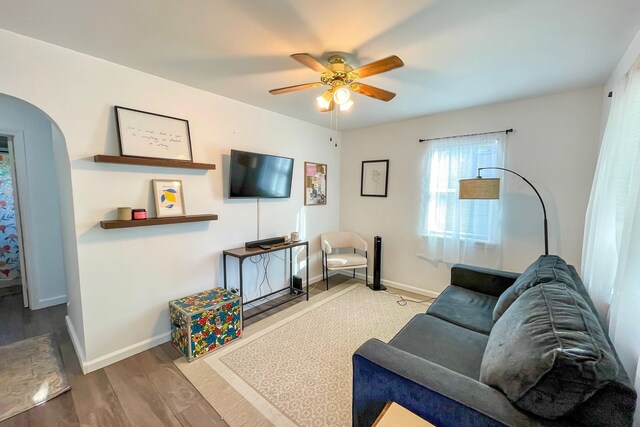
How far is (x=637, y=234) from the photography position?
113 cm

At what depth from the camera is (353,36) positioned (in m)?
1.71

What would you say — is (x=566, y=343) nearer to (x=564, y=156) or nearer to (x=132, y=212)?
(x=564, y=156)

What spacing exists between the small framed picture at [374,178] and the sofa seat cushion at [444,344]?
231cm

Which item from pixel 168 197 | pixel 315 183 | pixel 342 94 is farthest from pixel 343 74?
pixel 315 183

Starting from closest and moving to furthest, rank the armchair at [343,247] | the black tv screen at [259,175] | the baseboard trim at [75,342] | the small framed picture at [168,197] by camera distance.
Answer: the baseboard trim at [75,342]
the small framed picture at [168,197]
the black tv screen at [259,175]
the armchair at [343,247]

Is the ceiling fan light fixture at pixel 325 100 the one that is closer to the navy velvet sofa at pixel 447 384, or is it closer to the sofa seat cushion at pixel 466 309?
the navy velvet sofa at pixel 447 384

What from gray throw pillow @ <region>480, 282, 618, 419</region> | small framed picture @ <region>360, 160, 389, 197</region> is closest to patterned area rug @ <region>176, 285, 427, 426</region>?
gray throw pillow @ <region>480, 282, 618, 419</region>

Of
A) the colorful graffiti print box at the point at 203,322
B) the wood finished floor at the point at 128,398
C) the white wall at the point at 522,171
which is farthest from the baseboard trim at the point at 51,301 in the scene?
the white wall at the point at 522,171

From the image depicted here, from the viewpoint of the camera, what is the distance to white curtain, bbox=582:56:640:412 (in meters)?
1.16

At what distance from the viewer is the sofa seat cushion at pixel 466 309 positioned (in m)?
1.97

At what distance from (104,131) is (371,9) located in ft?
6.98

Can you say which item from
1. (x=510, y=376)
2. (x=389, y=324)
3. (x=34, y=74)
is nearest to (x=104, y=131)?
(x=34, y=74)

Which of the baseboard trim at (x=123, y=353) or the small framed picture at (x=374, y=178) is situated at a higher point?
the small framed picture at (x=374, y=178)

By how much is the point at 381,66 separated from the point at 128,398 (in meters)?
2.76
